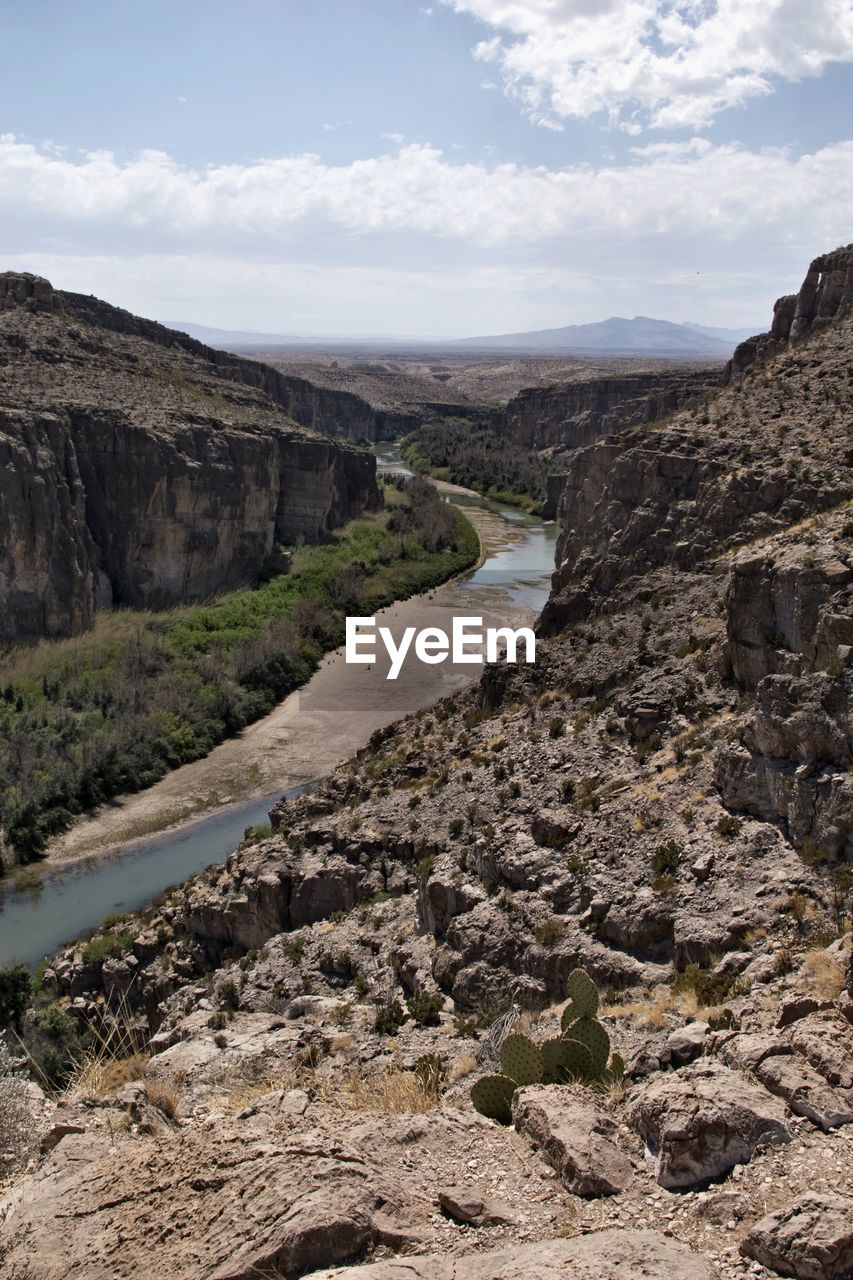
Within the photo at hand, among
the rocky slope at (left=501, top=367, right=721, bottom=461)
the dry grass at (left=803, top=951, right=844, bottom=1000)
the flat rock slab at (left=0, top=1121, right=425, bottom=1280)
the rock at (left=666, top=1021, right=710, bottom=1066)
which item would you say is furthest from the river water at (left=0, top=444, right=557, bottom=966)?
the rocky slope at (left=501, top=367, right=721, bottom=461)

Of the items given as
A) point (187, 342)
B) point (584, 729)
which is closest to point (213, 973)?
point (584, 729)

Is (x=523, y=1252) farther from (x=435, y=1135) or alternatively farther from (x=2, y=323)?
(x=2, y=323)

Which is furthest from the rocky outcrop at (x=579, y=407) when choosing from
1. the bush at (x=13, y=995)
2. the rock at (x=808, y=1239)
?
the rock at (x=808, y=1239)

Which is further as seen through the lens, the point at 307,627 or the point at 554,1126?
the point at 307,627

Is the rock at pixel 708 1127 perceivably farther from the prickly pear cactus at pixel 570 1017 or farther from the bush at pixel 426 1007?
the bush at pixel 426 1007

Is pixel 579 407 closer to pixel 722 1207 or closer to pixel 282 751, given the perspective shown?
pixel 282 751
